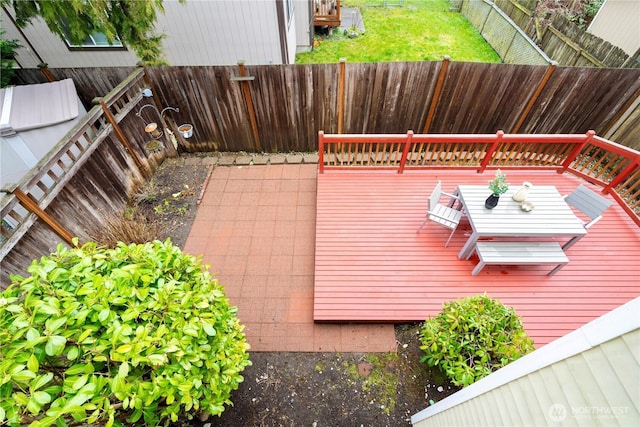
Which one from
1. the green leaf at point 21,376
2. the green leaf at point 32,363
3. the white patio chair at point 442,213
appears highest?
the green leaf at point 21,376

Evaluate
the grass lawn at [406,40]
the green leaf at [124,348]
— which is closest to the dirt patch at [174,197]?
the green leaf at [124,348]

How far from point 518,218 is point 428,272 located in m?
1.30

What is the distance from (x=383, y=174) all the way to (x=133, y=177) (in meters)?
4.44

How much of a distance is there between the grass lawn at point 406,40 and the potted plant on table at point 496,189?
698cm

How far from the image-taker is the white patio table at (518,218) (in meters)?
3.47

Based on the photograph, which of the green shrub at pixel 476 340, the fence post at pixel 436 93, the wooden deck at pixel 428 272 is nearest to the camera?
the green shrub at pixel 476 340

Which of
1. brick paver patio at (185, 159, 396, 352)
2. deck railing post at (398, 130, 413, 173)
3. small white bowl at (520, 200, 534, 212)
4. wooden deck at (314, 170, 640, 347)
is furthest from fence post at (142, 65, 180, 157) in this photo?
small white bowl at (520, 200, 534, 212)

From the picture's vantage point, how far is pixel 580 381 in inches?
48.8

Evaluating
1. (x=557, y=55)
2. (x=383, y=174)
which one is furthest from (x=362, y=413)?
(x=557, y=55)

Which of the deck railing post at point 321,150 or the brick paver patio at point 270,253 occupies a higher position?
the deck railing post at point 321,150

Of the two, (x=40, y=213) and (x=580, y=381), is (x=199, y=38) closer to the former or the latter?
(x=40, y=213)

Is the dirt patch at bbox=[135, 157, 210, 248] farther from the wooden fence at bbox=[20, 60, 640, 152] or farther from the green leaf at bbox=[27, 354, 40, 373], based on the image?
the green leaf at bbox=[27, 354, 40, 373]

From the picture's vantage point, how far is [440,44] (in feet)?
32.5

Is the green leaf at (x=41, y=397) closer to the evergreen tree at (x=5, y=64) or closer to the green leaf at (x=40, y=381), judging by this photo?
the green leaf at (x=40, y=381)
